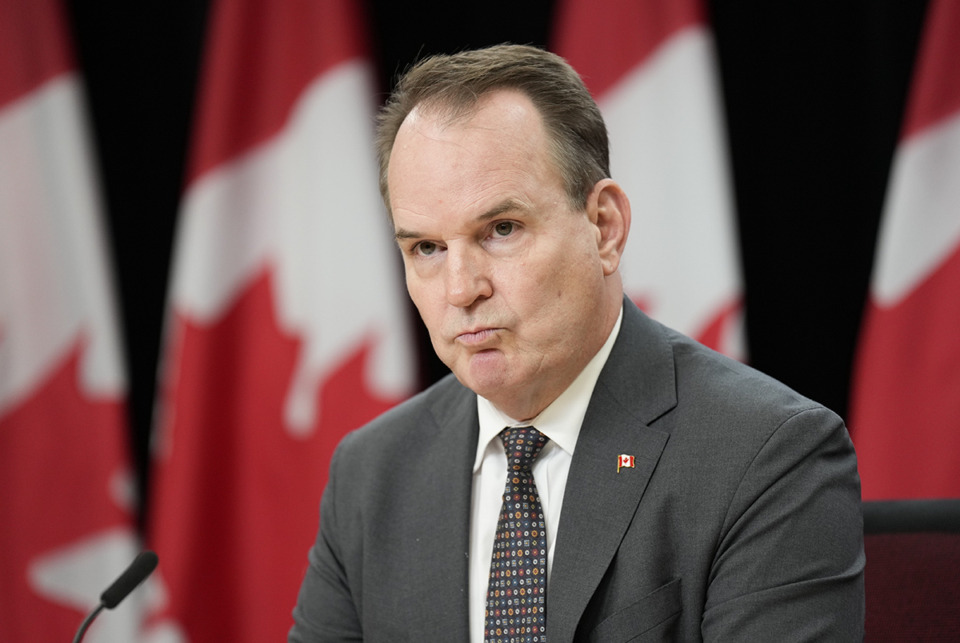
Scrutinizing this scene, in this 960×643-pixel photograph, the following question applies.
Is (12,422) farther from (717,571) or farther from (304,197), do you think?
(717,571)

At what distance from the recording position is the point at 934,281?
9.96 feet

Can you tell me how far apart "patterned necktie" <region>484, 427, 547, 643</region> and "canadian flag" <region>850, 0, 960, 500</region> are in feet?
4.95

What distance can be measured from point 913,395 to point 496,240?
5.84ft

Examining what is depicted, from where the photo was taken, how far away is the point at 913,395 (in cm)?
300

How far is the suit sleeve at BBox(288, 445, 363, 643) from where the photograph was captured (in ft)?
6.95

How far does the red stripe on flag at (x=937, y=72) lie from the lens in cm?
299

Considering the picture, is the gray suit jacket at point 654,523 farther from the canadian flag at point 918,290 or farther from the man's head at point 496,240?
the canadian flag at point 918,290

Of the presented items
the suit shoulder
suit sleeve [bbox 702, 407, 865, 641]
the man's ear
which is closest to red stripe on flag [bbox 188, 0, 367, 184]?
the suit shoulder

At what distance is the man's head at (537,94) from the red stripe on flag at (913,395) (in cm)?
→ 151

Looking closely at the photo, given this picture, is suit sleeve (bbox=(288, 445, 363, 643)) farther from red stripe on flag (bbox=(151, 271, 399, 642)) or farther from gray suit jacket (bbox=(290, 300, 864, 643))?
red stripe on flag (bbox=(151, 271, 399, 642))

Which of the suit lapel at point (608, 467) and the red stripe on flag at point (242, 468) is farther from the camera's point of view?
the red stripe on flag at point (242, 468)

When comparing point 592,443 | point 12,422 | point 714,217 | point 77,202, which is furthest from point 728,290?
point 12,422

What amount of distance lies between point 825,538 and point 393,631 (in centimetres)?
85

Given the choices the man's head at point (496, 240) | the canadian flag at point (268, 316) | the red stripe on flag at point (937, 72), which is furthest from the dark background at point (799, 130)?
the man's head at point (496, 240)
